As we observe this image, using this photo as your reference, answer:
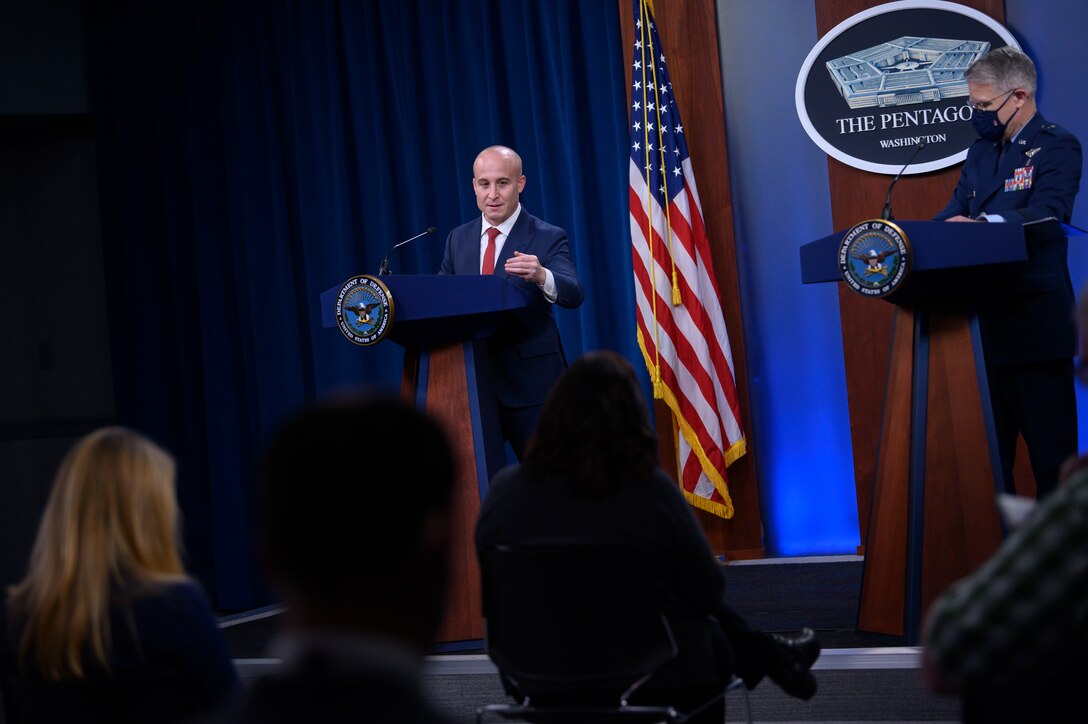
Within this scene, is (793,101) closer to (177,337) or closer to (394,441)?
(177,337)

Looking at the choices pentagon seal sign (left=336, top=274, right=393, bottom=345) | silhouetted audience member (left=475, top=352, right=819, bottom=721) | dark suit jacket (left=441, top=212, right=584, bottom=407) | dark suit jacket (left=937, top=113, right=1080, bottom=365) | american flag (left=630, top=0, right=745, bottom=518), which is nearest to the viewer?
silhouetted audience member (left=475, top=352, right=819, bottom=721)

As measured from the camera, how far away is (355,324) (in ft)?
11.3

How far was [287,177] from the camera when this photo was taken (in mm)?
5762

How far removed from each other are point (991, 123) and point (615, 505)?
6.32 feet

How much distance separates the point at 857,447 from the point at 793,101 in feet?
5.27

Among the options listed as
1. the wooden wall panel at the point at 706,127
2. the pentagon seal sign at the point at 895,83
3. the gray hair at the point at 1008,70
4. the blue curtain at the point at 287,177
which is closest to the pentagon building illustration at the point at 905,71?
the pentagon seal sign at the point at 895,83

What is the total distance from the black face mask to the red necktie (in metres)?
1.65

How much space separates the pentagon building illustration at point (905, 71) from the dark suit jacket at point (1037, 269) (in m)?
1.64

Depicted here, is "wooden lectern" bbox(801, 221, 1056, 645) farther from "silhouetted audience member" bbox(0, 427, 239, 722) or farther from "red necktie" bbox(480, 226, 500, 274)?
"silhouetted audience member" bbox(0, 427, 239, 722)

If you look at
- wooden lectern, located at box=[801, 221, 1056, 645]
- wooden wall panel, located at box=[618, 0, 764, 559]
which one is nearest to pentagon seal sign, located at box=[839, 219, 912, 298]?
wooden lectern, located at box=[801, 221, 1056, 645]

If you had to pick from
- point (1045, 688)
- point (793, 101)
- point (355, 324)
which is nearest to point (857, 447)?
point (793, 101)

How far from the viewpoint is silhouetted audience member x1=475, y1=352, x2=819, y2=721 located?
2121 mm

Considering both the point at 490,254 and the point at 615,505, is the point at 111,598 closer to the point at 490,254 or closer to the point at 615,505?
the point at 615,505

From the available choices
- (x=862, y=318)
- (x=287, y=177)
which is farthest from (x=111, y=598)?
(x=287, y=177)
